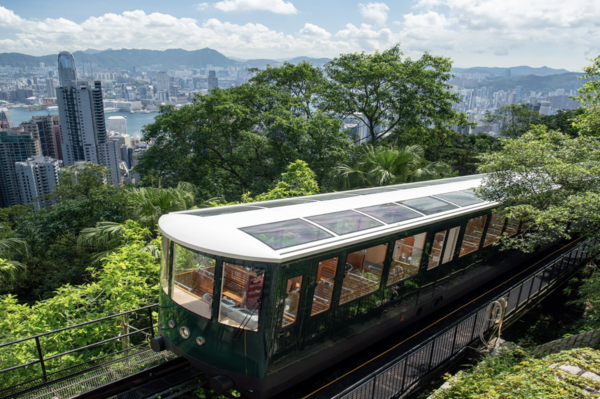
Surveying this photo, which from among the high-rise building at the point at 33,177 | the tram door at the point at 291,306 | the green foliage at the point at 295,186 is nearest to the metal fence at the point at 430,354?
the tram door at the point at 291,306

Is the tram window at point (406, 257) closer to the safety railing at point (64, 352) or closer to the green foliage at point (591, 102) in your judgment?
the safety railing at point (64, 352)

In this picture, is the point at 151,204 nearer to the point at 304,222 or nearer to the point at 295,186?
the point at 295,186

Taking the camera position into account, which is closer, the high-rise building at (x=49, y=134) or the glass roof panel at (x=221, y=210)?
the glass roof panel at (x=221, y=210)

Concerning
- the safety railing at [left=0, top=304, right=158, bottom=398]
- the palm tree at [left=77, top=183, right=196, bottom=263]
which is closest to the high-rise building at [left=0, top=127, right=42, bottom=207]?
the palm tree at [left=77, top=183, right=196, bottom=263]

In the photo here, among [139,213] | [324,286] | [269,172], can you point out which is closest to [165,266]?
[324,286]

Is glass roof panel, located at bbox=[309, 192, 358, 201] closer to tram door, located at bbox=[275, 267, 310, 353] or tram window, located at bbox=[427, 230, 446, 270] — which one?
tram window, located at bbox=[427, 230, 446, 270]

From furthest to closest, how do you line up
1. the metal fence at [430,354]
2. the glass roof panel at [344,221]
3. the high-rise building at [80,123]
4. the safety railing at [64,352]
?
the high-rise building at [80,123], the glass roof panel at [344,221], the safety railing at [64,352], the metal fence at [430,354]

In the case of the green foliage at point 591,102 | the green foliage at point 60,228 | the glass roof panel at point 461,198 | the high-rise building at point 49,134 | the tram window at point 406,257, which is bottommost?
the high-rise building at point 49,134
